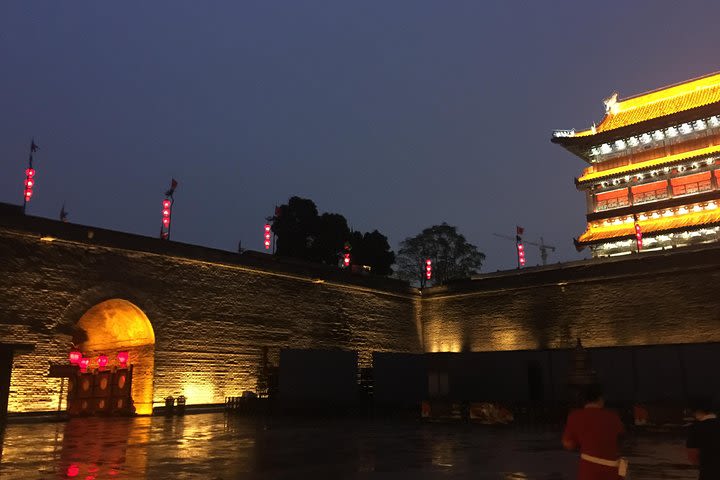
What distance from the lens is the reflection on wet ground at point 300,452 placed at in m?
6.70

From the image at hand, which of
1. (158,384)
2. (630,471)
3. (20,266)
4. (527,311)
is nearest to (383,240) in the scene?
(527,311)

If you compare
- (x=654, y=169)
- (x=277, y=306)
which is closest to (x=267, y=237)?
(x=277, y=306)

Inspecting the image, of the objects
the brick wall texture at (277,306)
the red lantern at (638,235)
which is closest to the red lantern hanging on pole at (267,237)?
the brick wall texture at (277,306)

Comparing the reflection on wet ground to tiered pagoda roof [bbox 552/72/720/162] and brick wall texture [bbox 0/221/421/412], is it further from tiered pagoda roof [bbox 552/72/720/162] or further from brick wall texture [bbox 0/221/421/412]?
tiered pagoda roof [bbox 552/72/720/162]

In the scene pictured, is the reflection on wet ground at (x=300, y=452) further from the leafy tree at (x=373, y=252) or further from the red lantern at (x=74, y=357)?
the leafy tree at (x=373, y=252)

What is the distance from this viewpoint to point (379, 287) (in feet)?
77.5

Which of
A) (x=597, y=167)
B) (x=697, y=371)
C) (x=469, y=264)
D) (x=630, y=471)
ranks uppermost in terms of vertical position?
(x=597, y=167)

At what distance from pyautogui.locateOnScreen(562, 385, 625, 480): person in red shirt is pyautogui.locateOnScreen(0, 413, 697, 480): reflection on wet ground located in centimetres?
310

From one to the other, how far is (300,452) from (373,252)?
92.5ft

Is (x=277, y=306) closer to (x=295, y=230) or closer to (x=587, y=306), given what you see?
(x=587, y=306)

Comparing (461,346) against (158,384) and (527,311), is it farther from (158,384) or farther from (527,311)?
(158,384)

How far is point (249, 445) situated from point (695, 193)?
2531 cm

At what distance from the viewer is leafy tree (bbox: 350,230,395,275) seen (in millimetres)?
36312

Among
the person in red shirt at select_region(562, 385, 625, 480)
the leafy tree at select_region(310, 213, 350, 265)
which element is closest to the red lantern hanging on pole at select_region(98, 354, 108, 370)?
the person in red shirt at select_region(562, 385, 625, 480)
